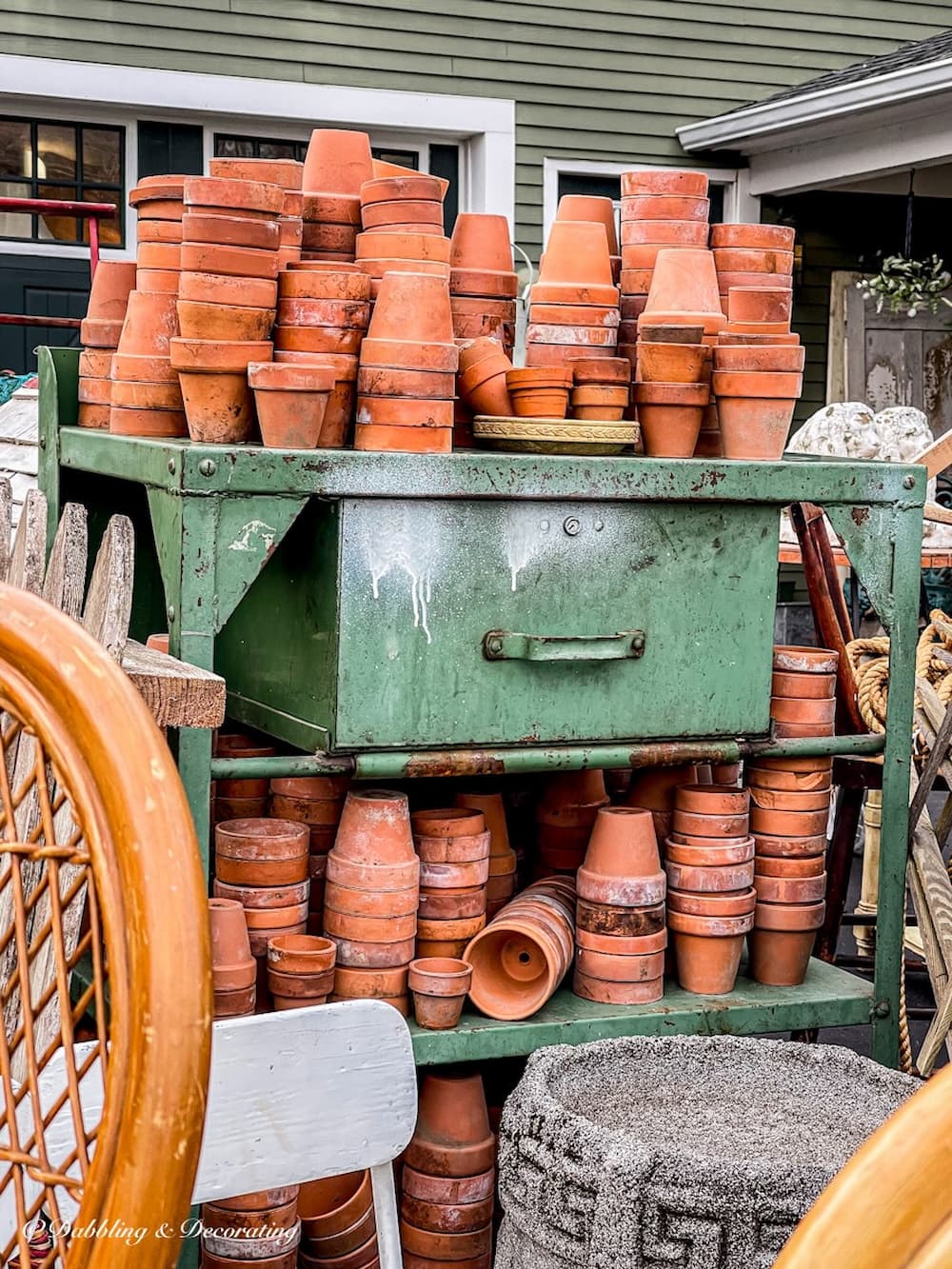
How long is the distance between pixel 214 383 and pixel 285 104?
5.53 meters

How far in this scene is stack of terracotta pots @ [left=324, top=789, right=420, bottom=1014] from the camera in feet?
7.46

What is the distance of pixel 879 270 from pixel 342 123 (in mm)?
3154

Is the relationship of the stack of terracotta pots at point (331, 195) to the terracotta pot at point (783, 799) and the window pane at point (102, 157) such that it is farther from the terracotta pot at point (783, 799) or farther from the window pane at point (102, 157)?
the window pane at point (102, 157)

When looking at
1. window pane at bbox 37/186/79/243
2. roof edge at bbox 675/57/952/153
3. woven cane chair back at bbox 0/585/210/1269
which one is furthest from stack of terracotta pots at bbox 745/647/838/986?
window pane at bbox 37/186/79/243

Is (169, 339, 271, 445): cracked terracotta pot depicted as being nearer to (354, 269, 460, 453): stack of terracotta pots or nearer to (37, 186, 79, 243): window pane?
(354, 269, 460, 453): stack of terracotta pots

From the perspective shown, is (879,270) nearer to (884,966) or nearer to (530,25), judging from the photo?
(530,25)

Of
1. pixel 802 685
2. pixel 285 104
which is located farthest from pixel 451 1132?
pixel 285 104

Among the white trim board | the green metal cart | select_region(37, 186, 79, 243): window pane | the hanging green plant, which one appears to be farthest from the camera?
the hanging green plant

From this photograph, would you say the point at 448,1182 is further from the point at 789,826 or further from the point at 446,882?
the point at 789,826

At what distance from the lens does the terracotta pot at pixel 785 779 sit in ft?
8.34

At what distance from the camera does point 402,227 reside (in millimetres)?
2381

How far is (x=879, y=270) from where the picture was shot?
344 inches

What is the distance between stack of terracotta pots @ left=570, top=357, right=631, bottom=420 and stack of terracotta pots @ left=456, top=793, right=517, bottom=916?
24.9 inches

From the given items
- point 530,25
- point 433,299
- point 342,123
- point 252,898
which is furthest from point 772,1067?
point 530,25
